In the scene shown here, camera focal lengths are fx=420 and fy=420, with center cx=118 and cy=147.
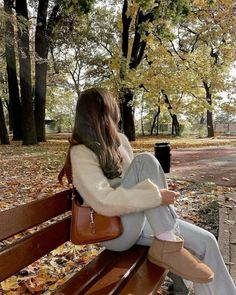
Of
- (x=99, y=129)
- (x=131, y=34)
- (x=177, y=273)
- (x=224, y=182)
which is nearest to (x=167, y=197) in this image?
(x=177, y=273)

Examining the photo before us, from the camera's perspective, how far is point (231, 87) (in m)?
30.0

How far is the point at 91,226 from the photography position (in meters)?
2.57

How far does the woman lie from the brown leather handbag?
8 cm

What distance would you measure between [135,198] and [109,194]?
0.51ft

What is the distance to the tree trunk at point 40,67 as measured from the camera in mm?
19109

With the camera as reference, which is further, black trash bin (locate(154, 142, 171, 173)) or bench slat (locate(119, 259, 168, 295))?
black trash bin (locate(154, 142, 171, 173))

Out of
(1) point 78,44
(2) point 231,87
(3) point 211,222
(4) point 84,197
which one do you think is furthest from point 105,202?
(2) point 231,87

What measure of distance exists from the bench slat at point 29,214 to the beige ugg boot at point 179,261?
2.18 ft

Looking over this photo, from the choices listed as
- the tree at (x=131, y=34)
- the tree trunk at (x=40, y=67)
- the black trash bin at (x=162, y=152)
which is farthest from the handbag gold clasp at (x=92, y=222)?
the tree trunk at (x=40, y=67)

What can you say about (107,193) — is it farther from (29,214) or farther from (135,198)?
(29,214)

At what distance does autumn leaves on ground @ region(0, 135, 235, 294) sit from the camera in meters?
3.39

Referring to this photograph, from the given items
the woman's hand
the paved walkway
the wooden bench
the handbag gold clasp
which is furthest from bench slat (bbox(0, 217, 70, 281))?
the paved walkway

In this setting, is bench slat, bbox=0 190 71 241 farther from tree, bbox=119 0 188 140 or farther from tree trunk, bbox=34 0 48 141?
tree trunk, bbox=34 0 48 141

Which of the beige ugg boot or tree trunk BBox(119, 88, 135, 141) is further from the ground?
tree trunk BBox(119, 88, 135, 141)
